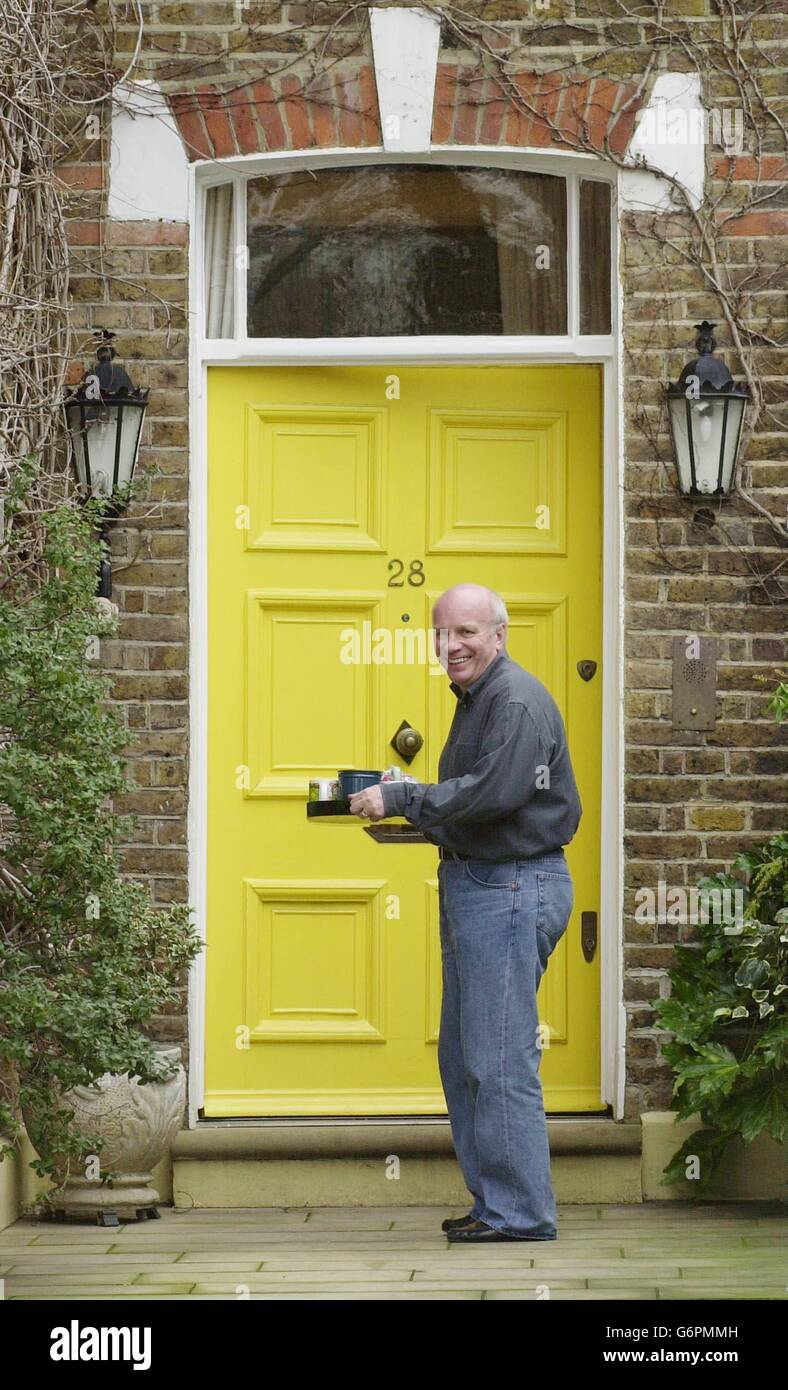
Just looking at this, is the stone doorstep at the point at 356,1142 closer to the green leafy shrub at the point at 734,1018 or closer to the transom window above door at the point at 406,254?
the green leafy shrub at the point at 734,1018

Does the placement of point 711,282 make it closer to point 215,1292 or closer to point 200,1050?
point 200,1050

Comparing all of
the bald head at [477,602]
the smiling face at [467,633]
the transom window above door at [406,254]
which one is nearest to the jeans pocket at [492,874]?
the smiling face at [467,633]

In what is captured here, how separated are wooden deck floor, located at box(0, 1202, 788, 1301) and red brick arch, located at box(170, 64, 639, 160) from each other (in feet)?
10.8

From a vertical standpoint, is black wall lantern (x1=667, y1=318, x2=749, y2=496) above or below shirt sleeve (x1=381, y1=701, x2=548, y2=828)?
above

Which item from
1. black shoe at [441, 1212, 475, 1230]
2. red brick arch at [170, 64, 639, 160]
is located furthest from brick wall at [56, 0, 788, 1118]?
black shoe at [441, 1212, 475, 1230]

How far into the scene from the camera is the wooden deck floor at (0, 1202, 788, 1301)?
4383mm

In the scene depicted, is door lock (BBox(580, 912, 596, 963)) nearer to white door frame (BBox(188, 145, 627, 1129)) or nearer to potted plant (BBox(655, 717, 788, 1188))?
white door frame (BBox(188, 145, 627, 1129))

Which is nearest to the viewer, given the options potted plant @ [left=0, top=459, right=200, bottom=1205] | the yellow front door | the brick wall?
potted plant @ [left=0, top=459, right=200, bottom=1205]

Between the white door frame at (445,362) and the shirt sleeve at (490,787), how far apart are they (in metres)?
1.07

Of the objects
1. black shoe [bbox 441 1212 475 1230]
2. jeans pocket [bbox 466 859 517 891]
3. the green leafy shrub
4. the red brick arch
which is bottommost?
black shoe [bbox 441 1212 475 1230]

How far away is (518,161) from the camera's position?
5844 mm

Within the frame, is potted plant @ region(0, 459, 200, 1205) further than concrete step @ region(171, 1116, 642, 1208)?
No

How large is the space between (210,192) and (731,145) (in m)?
1.68

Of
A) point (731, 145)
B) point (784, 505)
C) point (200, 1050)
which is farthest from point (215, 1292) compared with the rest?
point (731, 145)
